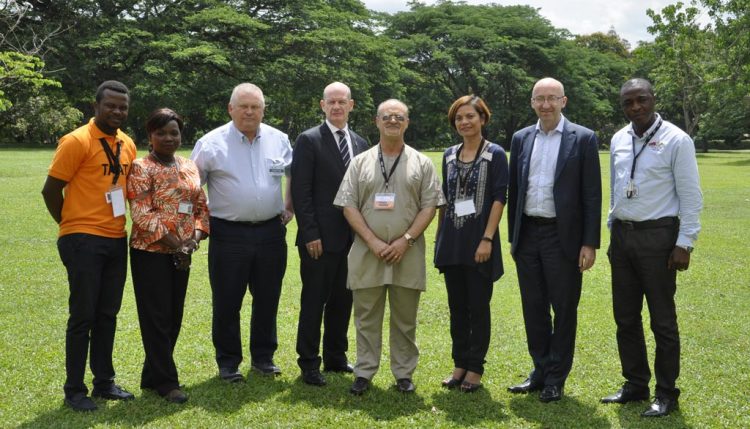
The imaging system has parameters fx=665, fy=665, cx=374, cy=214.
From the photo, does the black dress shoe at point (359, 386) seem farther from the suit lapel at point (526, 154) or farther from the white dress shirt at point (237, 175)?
the suit lapel at point (526, 154)

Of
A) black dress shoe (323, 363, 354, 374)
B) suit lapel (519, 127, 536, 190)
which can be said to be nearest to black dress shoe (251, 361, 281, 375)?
black dress shoe (323, 363, 354, 374)

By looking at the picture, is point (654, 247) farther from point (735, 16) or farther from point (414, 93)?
point (414, 93)

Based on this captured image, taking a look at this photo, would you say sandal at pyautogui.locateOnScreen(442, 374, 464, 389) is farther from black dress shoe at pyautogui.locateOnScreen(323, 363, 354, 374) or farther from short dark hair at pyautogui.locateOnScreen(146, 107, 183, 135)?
short dark hair at pyautogui.locateOnScreen(146, 107, 183, 135)

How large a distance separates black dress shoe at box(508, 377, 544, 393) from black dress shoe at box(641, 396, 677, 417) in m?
0.76

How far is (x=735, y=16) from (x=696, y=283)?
17668mm

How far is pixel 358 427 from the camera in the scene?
4262mm

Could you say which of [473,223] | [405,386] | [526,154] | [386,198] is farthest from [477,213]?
[405,386]

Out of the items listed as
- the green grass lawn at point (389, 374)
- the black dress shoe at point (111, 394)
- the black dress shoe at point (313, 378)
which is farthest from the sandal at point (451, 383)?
the black dress shoe at point (111, 394)

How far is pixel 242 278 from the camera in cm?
510

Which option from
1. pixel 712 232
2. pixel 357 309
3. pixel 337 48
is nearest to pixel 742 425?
pixel 357 309

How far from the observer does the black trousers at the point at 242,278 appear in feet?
16.5

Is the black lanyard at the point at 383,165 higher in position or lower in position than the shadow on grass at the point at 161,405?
higher

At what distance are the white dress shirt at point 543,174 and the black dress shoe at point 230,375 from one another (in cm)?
→ 248

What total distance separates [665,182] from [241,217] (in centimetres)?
300
